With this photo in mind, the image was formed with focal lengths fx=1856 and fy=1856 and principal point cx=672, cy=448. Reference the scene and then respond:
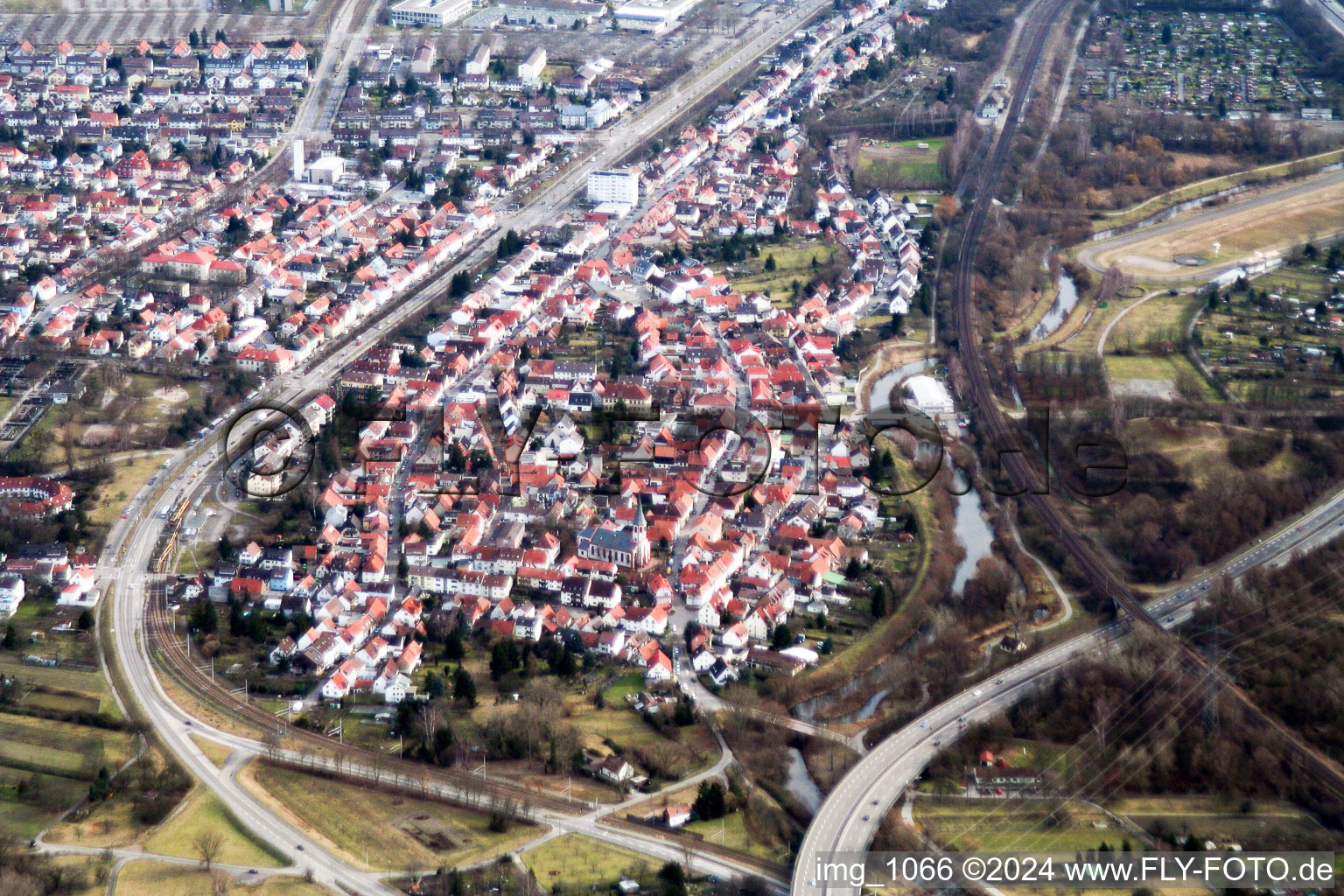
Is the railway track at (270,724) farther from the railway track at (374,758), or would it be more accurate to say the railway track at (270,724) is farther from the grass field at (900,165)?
the grass field at (900,165)

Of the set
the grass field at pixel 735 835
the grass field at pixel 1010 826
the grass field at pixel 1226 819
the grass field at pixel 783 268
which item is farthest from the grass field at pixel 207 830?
the grass field at pixel 783 268

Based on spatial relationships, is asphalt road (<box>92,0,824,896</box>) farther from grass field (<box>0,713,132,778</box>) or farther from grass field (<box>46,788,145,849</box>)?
grass field (<box>46,788,145,849</box>)

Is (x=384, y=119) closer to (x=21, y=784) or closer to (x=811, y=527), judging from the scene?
(x=811, y=527)

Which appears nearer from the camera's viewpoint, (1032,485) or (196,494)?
(196,494)

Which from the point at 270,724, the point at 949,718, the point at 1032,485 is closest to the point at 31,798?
the point at 270,724

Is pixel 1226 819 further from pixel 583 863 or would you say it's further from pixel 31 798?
pixel 31 798

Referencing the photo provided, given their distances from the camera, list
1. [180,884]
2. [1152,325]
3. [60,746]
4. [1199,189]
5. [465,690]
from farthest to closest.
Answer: [1199,189], [1152,325], [465,690], [60,746], [180,884]
